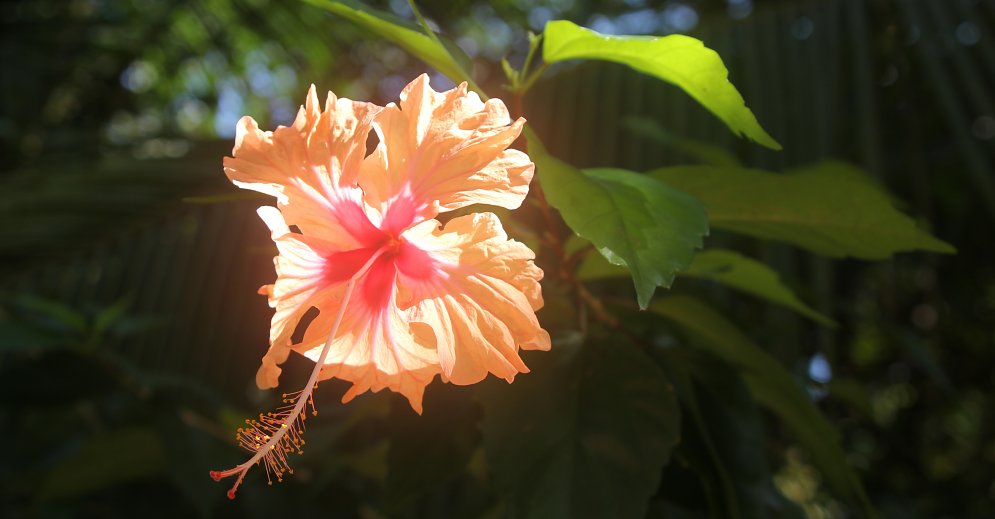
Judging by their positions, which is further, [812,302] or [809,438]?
[812,302]

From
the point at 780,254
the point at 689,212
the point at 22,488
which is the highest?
the point at 689,212

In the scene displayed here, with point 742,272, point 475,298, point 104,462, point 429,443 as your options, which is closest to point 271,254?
point 429,443

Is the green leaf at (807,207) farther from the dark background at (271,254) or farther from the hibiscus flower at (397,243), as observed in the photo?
the dark background at (271,254)

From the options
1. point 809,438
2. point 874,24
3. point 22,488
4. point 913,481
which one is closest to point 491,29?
point 874,24

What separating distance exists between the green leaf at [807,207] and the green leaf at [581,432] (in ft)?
0.54

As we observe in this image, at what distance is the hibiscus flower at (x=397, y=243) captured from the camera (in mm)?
625

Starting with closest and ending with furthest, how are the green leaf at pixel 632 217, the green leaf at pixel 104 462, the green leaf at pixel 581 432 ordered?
the green leaf at pixel 632 217 < the green leaf at pixel 581 432 < the green leaf at pixel 104 462

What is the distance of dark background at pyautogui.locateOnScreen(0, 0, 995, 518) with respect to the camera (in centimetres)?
143

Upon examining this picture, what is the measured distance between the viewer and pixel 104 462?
1.42m

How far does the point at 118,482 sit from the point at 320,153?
1.11 m

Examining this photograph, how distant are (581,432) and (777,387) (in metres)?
0.25

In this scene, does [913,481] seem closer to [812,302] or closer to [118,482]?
[812,302]

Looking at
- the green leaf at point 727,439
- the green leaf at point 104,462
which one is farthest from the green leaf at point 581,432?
the green leaf at point 104,462

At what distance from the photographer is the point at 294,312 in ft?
2.16
